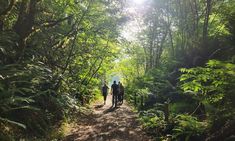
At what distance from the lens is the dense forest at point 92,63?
26.9 feet

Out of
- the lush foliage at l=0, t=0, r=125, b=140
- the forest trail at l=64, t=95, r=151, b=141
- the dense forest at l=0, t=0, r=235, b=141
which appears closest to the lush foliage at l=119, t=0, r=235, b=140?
the dense forest at l=0, t=0, r=235, b=141

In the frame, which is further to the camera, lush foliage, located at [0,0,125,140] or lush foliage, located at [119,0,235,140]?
lush foliage, located at [0,0,125,140]

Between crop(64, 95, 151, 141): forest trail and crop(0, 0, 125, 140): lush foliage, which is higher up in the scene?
crop(0, 0, 125, 140): lush foliage

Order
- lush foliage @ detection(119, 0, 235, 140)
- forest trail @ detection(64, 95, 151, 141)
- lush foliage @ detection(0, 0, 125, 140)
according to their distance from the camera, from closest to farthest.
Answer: lush foliage @ detection(119, 0, 235, 140) < lush foliage @ detection(0, 0, 125, 140) < forest trail @ detection(64, 95, 151, 141)

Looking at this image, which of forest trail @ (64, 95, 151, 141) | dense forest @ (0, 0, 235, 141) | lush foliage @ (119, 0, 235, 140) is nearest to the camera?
lush foliage @ (119, 0, 235, 140)

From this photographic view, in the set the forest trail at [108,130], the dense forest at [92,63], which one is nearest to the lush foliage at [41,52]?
the dense forest at [92,63]

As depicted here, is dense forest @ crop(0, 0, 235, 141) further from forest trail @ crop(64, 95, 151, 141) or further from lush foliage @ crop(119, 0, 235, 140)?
forest trail @ crop(64, 95, 151, 141)

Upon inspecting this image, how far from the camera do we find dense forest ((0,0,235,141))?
820cm

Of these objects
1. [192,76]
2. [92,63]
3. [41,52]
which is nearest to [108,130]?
[192,76]

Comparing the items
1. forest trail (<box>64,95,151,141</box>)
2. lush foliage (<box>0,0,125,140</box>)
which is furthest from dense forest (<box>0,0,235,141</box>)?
forest trail (<box>64,95,151,141</box>)

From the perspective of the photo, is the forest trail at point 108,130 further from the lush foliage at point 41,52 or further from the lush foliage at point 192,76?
the lush foliage at point 41,52

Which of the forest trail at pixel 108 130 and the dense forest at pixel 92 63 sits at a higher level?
the dense forest at pixel 92 63

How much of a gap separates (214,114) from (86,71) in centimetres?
1615

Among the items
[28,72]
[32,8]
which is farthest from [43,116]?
[32,8]
